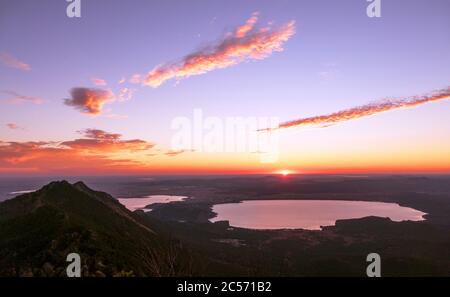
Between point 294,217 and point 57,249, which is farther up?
point 57,249

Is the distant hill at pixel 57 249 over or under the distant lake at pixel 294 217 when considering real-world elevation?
over

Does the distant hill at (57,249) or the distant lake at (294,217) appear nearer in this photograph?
the distant hill at (57,249)

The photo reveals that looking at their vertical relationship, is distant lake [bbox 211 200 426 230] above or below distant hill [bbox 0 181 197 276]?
below

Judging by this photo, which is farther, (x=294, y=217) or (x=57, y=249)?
(x=294, y=217)

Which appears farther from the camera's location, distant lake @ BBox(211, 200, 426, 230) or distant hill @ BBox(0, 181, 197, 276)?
distant lake @ BBox(211, 200, 426, 230)

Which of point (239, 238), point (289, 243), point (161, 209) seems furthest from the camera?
point (161, 209)

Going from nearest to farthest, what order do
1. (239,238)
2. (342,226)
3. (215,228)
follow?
(239,238) < (215,228) < (342,226)
